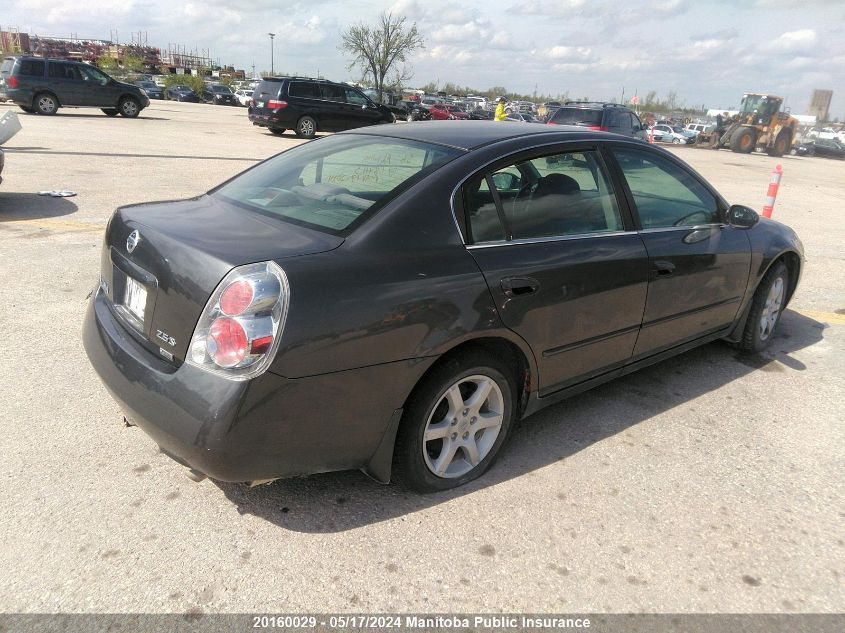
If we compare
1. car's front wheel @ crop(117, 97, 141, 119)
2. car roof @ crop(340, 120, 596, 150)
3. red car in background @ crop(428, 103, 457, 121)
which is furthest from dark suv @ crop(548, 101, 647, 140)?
red car in background @ crop(428, 103, 457, 121)

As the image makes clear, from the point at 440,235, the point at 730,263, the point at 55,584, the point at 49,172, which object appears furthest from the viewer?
the point at 49,172

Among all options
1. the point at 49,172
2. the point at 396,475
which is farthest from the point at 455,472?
the point at 49,172

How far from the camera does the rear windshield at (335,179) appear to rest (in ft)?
9.12

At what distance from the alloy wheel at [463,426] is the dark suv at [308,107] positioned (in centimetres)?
1884

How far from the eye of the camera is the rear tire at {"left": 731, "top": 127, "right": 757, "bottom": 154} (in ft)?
108

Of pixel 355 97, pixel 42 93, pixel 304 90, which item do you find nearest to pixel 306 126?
pixel 304 90

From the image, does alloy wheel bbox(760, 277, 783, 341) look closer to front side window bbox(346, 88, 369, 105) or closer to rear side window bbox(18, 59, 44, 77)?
front side window bbox(346, 88, 369, 105)

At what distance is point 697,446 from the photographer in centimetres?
345

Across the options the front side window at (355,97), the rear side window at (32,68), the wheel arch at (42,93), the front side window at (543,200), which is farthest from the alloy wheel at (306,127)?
the front side window at (543,200)

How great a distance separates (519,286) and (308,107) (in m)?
19.1

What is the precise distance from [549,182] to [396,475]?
63.9 inches

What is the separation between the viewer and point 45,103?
2131 centimetres

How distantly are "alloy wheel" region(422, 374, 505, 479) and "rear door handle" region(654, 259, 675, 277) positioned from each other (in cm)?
123

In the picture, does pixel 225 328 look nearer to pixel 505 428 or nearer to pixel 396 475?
pixel 396 475
